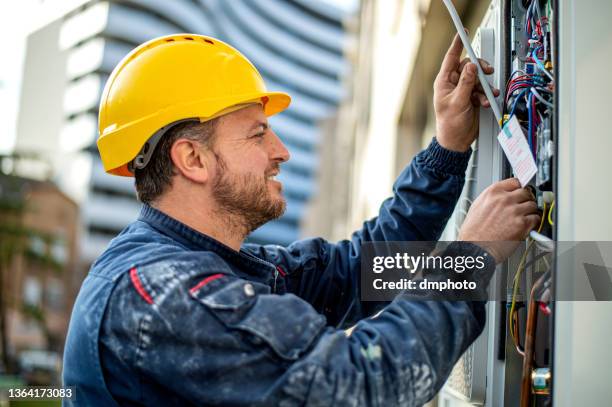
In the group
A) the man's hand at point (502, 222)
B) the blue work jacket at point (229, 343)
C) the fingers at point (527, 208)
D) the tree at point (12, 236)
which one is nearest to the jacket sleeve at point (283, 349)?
the blue work jacket at point (229, 343)

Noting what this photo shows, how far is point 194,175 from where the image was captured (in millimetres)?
1874

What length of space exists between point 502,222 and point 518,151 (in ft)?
0.67

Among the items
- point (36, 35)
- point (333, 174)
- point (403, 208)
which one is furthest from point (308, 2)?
point (403, 208)

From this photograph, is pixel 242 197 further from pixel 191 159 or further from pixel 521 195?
pixel 521 195

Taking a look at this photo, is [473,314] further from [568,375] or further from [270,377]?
[270,377]

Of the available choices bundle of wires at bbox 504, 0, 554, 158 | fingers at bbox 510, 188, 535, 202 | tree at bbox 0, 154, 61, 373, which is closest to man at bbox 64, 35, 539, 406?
fingers at bbox 510, 188, 535, 202

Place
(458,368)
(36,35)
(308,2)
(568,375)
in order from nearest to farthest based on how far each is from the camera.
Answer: (568,375) → (458,368) → (36,35) → (308,2)

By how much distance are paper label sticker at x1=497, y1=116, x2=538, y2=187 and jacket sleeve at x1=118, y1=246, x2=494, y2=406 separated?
1.18 feet

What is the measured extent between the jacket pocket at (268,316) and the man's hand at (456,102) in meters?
0.85

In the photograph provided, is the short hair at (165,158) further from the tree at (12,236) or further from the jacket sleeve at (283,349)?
the tree at (12,236)

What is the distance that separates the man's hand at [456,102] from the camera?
1.95 m

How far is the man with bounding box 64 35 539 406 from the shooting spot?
1.40 m

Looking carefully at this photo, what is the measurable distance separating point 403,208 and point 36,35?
165 ft

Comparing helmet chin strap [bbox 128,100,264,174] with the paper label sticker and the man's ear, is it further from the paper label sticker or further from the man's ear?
the paper label sticker
